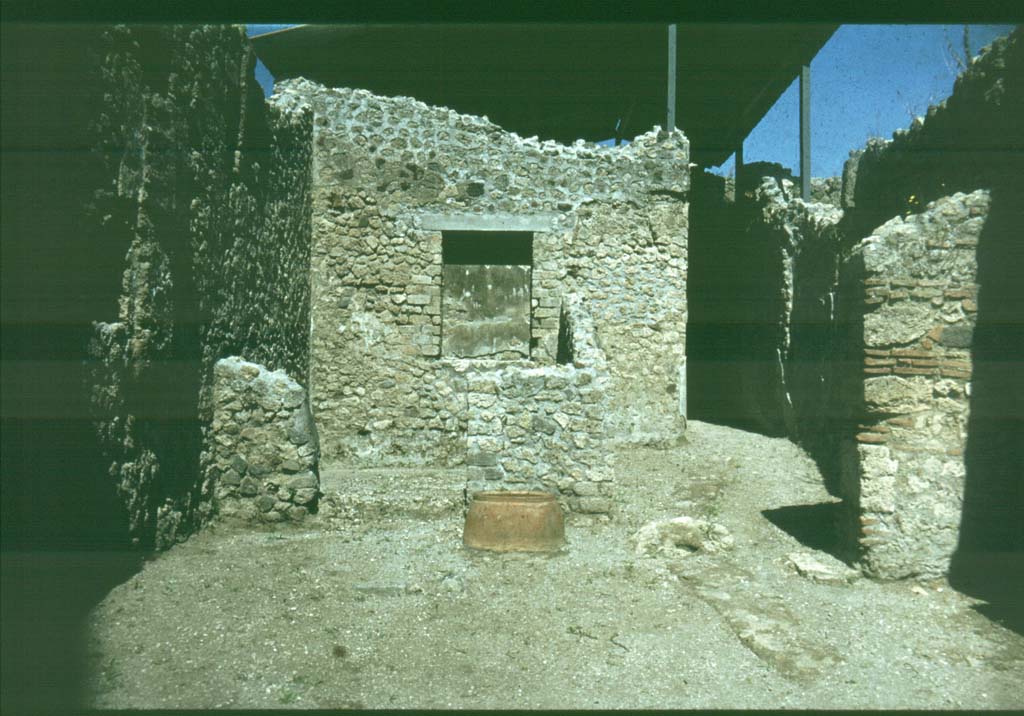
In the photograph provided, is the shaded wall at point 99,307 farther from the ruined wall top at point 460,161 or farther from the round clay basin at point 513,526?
the ruined wall top at point 460,161

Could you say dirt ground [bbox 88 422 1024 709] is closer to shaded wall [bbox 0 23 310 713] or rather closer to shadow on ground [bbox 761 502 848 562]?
shadow on ground [bbox 761 502 848 562]

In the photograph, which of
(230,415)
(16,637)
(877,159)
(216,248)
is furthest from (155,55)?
(877,159)

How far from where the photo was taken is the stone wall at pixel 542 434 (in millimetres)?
7109

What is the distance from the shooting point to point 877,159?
8.12m

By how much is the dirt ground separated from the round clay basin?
0.48ft

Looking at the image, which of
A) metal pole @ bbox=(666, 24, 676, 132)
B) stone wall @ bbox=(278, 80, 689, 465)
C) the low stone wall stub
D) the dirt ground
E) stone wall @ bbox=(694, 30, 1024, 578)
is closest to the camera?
the dirt ground

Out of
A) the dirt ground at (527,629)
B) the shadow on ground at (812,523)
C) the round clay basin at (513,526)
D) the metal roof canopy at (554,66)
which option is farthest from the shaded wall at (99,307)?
the metal roof canopy at (554,66)

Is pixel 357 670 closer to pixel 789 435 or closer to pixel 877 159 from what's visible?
pixel 877 159

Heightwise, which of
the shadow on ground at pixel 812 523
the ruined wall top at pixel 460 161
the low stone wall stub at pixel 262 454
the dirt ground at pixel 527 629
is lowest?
the dirt ground at pixel 527 629

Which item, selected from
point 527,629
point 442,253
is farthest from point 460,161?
point 527,629

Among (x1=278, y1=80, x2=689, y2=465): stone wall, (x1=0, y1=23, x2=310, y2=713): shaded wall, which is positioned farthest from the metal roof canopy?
(x1=0, y1=23, x2=310, y2=713): shaded wall

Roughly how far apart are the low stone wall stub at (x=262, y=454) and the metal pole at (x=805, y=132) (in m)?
9.14

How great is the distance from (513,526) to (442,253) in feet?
16.9

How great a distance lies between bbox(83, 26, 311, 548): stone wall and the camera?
17.5ft
